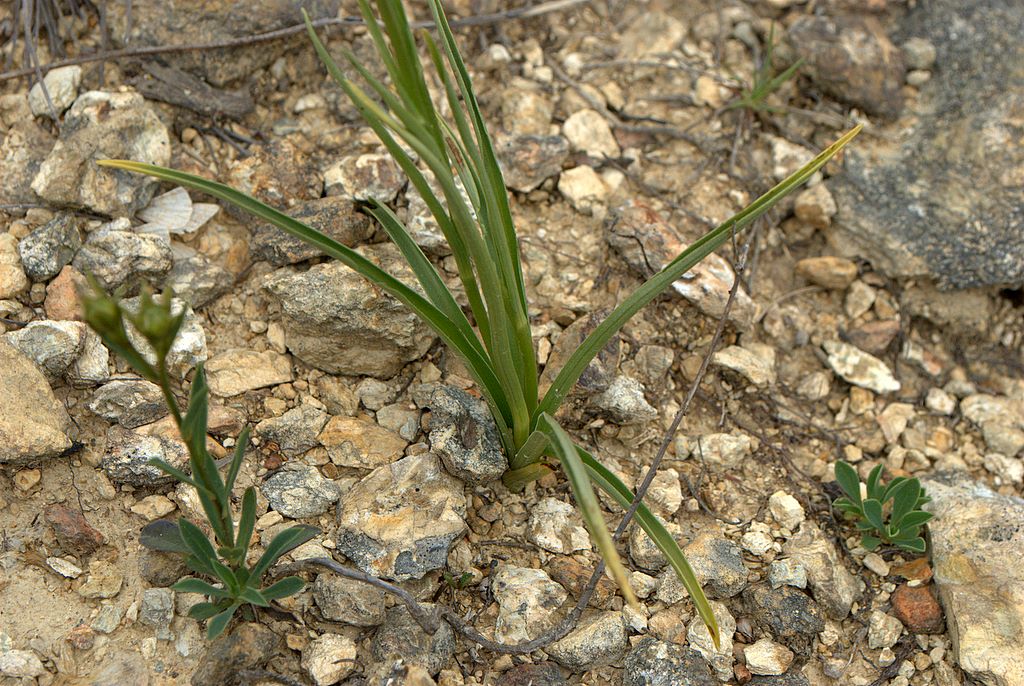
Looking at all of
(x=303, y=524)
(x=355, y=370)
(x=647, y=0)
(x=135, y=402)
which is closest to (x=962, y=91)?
(x=647, y=0)

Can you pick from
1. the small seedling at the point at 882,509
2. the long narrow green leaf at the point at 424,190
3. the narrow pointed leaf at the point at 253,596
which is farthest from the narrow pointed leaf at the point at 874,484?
the narrow pointed leaf at the point at 253,596

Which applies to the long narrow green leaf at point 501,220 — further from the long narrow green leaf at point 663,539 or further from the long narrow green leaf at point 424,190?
the long narrow green leaf at point 663,539

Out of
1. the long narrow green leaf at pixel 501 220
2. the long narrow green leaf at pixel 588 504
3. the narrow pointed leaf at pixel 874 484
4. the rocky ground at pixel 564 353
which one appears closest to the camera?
the long narrow green leaf at pixel 588 504

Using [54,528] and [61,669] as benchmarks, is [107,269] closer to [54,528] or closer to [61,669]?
[54,528]

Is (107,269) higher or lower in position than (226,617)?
higher

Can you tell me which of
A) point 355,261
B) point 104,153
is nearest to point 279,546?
point 355,261

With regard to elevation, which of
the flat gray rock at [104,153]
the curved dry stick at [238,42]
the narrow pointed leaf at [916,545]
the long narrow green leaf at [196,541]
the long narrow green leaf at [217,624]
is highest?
the curved dry stick at [238,42]
